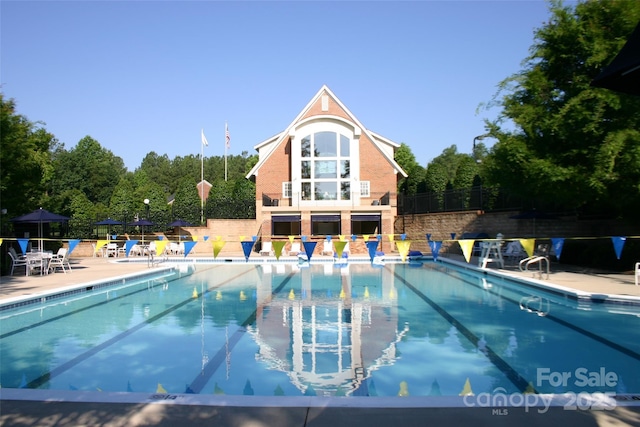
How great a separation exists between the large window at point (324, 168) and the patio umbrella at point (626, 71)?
1179 inches

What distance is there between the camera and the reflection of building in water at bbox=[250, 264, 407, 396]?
636cm

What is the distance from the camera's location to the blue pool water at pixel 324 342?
19.7 ft

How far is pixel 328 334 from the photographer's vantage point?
8.62m

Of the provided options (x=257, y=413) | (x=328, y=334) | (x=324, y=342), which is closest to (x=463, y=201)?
(x=328, y=334)

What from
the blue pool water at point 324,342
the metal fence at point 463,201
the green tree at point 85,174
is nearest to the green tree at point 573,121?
the blue pool water at point 324,342

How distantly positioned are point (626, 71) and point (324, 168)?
1206 inches

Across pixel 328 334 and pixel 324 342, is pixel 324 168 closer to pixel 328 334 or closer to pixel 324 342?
pixel 328 334

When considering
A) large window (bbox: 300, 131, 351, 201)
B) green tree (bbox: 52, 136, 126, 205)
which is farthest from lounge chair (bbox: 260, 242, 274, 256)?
green tree (bbox: 52, 136, 126, 205)

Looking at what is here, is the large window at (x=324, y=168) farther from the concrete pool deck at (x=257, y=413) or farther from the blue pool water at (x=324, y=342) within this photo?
the concrete pool deck at (x=257, y=413)

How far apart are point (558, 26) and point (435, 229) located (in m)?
16.0

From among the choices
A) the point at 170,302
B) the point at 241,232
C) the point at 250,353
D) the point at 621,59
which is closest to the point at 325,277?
the point at 170,302

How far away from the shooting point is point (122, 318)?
10.4m

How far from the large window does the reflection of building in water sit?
19078 millimetres

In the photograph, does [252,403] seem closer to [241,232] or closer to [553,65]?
[553,65]
